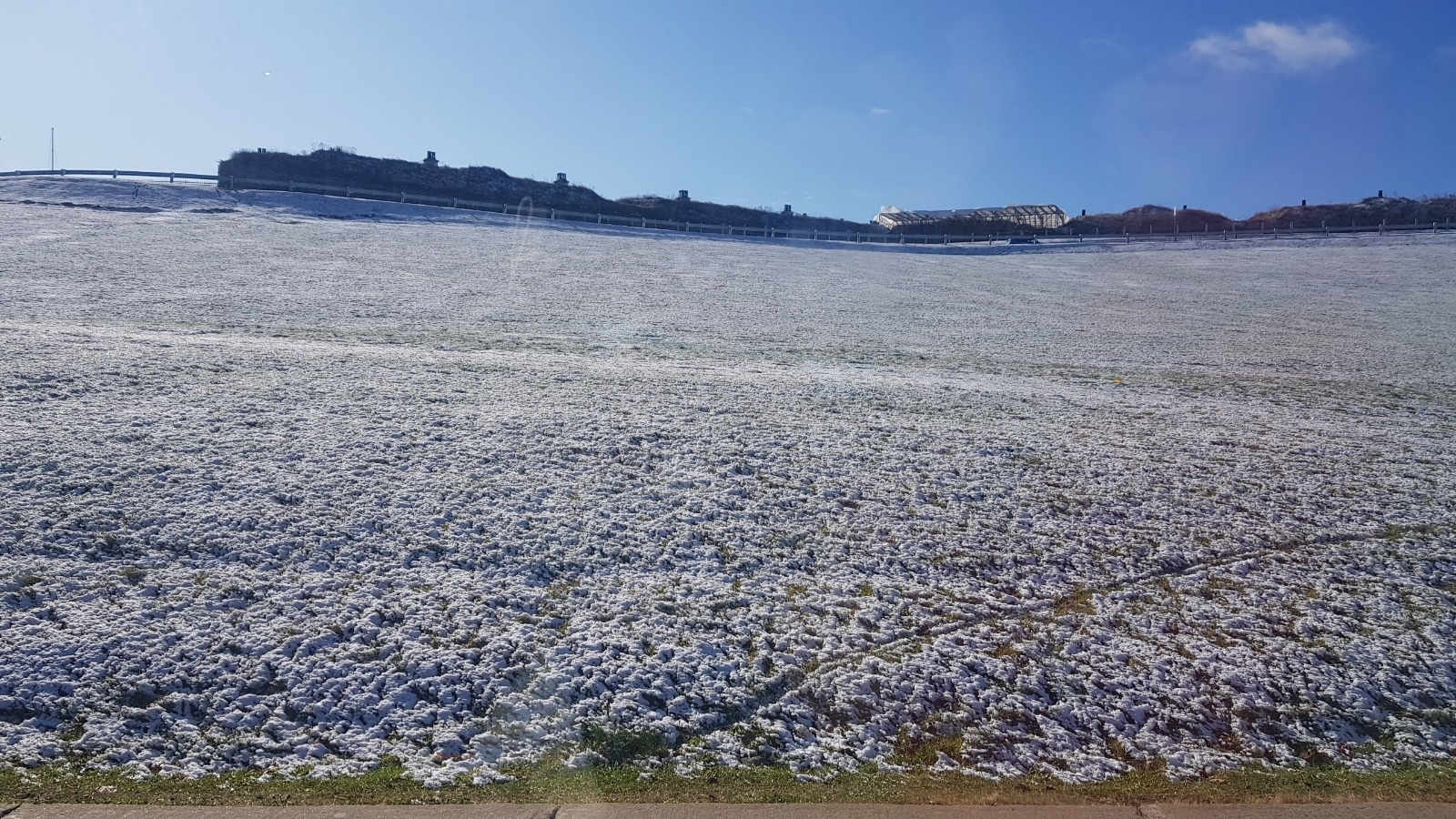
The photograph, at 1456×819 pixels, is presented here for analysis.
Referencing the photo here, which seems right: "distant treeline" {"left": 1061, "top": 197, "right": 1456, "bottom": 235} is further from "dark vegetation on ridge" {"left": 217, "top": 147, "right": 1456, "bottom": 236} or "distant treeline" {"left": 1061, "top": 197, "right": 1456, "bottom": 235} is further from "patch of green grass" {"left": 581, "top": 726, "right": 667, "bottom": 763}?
"patch of green grass" {"left": 581, "top": 726, "right": 667, "bottom": 763}

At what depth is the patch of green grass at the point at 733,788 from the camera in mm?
3566

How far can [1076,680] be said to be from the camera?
4539 mm

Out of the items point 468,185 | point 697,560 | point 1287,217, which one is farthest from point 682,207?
point 697,560

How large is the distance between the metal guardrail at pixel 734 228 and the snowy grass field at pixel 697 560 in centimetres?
3048

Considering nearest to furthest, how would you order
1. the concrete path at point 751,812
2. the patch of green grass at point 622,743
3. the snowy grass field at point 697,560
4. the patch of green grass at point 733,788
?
the concrete path at point 751,812 < the patch of green grass at point 733,788 < the patch of green grass at point 622,743 < the snowy grass field at point 697,560

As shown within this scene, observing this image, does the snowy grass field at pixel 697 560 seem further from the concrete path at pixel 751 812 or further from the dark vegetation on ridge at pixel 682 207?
the dark vegetation on ridge at pixel 682 207

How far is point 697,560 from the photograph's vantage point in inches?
222

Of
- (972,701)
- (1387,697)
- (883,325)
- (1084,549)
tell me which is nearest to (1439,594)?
(1387,697)

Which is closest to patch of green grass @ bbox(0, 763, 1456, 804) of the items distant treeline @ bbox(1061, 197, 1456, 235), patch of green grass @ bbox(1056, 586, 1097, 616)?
patch of green grass @ bbox(1056, 586, 1097, 616)

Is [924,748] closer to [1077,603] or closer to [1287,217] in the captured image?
[1077,603]

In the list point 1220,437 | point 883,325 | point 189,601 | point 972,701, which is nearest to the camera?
point 972,701

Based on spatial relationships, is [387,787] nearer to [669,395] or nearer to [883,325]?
[669,395]

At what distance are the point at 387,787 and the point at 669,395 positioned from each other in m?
6.14

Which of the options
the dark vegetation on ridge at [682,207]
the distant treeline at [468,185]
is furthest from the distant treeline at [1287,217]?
the distant treeline at [468,185]
